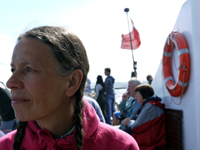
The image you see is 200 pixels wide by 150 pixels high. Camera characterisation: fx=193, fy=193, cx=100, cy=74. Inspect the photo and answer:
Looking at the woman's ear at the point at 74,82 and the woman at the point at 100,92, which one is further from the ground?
the woman's ear at the point at 74,82

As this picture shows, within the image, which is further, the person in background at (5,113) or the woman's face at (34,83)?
the person in background at (5,113)

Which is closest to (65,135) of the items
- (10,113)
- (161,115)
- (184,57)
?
(10,113)

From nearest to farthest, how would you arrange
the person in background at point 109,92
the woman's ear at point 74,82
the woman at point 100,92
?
the woman's ear at point 74,82 < the woman at point 100,92 < the person in background at point 109,92

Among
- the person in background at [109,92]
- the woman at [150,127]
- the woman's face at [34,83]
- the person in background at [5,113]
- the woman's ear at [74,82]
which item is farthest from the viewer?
the person in background at [109,92]

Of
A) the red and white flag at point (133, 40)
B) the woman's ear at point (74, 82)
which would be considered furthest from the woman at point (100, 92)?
the woman's ear at point (74, 82)

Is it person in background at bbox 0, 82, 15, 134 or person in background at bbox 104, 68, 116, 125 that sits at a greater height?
person in background at bbox 0, 82, 15, 134

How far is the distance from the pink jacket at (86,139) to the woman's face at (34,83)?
0.13 metres

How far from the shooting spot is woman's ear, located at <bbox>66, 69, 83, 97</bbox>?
111 centimetres

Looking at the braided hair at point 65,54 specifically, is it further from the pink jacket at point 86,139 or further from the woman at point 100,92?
the woman at point 100,92

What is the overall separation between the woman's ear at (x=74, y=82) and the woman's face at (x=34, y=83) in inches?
2.9

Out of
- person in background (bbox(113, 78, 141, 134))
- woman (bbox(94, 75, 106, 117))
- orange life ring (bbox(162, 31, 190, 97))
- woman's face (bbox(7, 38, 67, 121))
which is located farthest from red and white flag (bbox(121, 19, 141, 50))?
woman's face (bbox(7, 38, 67, 121))

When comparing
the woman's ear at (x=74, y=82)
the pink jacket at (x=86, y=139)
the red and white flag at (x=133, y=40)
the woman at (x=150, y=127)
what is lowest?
the woman at (x=150, y=127)

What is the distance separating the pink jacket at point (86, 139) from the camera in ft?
3.42

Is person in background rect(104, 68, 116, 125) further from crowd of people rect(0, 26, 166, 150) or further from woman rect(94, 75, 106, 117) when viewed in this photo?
crowd of people rect(0, 26, 166, 150)
